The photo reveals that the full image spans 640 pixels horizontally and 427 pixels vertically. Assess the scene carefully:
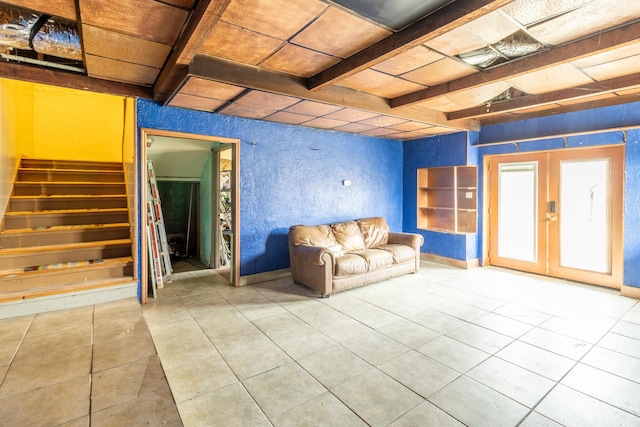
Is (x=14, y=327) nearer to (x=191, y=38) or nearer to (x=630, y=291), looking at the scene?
(x=191, y=38)

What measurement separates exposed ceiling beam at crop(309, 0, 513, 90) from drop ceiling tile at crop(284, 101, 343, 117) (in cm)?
68

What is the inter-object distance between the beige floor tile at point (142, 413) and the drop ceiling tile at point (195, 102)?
2.84m

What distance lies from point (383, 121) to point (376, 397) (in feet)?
11.9

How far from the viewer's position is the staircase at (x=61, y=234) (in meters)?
3.23

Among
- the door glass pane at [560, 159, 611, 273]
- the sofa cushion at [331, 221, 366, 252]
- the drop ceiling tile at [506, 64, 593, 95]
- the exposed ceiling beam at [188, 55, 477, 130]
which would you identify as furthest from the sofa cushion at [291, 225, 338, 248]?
the door glass pane at [560, 159, 611, 273]

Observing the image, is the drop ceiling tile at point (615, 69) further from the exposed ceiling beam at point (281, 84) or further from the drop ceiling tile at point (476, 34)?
the exposed ceiling beam at point (281, 84)

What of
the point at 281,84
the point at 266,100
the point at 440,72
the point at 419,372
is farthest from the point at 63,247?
the point at 440,72

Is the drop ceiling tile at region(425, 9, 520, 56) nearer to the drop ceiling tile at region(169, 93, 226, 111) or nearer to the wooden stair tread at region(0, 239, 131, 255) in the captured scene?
the drop ceiling tile at region(169, 93, 226, 111)

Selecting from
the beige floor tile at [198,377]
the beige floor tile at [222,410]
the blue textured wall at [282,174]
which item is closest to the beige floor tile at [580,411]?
the beige floor tile at [222,410]

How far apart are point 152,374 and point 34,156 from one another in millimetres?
5463

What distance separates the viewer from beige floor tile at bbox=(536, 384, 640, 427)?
181cm

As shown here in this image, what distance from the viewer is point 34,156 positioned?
5.38m

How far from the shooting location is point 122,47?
2.56 metres

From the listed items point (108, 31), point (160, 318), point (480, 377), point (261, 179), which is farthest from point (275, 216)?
point (480, 377)
